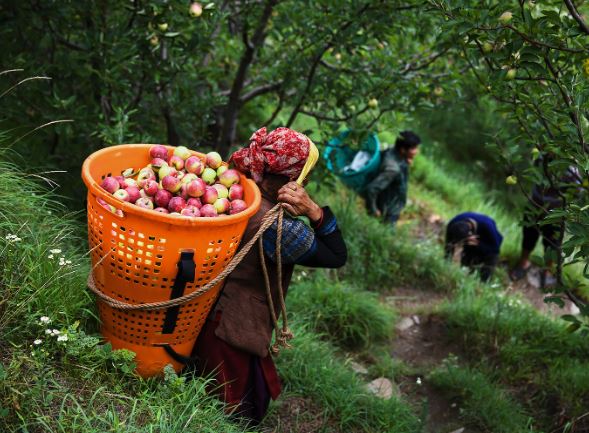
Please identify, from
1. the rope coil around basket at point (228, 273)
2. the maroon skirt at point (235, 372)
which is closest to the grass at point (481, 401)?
the maroon skirt at point (235, 372)

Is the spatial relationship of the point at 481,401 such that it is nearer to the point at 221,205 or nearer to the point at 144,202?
the point at 221,205

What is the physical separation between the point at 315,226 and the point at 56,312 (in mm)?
978

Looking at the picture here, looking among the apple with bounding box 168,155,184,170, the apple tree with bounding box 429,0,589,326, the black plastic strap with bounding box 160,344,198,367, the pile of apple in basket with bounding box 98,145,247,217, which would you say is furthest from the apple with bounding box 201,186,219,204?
the apple tree with bounding box 429,0,589,326

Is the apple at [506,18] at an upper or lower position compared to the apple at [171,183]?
upper

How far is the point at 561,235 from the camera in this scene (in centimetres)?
322

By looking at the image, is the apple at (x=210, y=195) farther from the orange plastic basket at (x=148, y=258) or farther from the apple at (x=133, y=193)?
the apple at (x=133, y=193)

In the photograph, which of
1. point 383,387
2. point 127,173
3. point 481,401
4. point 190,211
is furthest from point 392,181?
point 190,211

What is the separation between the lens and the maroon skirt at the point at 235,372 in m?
2.53

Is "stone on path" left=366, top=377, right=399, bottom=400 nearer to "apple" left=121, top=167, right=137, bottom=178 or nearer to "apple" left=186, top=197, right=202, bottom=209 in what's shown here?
"apple" left=186, top=197, right=202, bottom=209

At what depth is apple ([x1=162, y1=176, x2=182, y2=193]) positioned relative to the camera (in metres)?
2.36

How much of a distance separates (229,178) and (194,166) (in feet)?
0.52

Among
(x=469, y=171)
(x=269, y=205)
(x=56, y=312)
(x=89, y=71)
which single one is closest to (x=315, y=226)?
(x=269, y=205)

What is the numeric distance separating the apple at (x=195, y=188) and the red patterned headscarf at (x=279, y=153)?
0.20 m

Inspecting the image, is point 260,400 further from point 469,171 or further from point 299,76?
point 469,171
